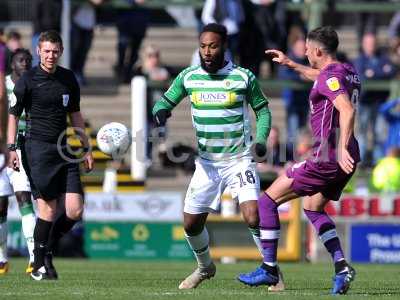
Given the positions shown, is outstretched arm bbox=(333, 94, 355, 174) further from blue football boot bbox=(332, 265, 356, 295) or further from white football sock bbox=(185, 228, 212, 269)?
white football sock bbox=(185, 228, 212, 269)

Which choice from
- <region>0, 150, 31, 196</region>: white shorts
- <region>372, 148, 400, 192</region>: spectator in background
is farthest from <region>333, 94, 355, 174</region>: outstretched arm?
<region>372, 148, 400, 192</region>: spectator in background

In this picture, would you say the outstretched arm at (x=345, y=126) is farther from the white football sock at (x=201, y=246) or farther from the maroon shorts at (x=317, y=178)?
the white football sock at (x=201, y=246)

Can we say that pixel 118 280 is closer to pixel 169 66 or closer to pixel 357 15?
pixel 169 66

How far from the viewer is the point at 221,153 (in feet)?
36.7

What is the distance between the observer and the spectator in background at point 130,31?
70.0 ft

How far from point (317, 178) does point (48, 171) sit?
2836mm

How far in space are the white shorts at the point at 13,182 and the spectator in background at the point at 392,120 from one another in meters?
8.90

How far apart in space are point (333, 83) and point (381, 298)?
184cm

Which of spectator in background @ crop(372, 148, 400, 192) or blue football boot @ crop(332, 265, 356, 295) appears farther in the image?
spectator in background @ crop(372, 148, 400, 192)

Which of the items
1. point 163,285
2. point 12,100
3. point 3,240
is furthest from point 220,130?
point 3,240

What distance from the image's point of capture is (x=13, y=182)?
527 inches

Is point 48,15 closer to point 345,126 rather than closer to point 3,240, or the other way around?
point 3,240

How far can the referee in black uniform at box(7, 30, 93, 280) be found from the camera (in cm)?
1195

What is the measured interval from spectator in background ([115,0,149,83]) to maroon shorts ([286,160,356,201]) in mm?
10997
